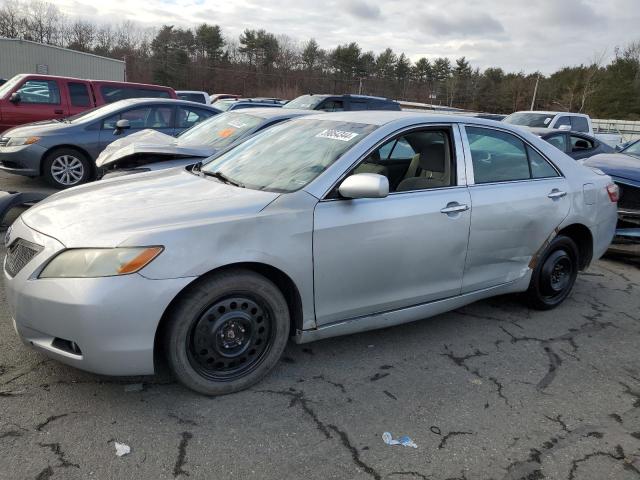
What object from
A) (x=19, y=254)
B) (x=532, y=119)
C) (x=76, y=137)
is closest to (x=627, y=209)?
(x=19, y=254)

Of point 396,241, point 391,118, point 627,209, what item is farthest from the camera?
point 627,209

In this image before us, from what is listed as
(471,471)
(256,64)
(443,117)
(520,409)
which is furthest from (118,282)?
(256,64)

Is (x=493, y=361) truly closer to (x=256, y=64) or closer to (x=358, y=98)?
(x=358, y=98)

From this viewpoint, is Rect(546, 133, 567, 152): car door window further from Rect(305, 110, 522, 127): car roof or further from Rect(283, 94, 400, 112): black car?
Rect(305, 110, 522, 127): car roof

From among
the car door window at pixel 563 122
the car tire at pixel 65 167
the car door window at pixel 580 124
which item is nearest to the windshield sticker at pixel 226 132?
the car tire at pixel 65 167

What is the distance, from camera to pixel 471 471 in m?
2.49

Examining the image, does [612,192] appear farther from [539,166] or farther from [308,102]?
[308,102]

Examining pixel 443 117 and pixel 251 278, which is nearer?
pixel 251 278

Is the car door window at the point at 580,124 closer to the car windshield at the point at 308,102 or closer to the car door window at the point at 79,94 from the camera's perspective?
the car windshield at the point at 308,102

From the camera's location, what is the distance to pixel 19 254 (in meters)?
2.87

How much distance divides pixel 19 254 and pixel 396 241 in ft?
7.13

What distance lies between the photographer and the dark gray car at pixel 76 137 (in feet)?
26.4

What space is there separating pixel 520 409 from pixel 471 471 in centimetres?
72

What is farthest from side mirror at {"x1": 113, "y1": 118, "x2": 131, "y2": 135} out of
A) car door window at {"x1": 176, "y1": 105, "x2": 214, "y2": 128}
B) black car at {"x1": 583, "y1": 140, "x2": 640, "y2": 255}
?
black car at {"x1": 583, "y1": 140, "x2": 640, "y2": 255}
